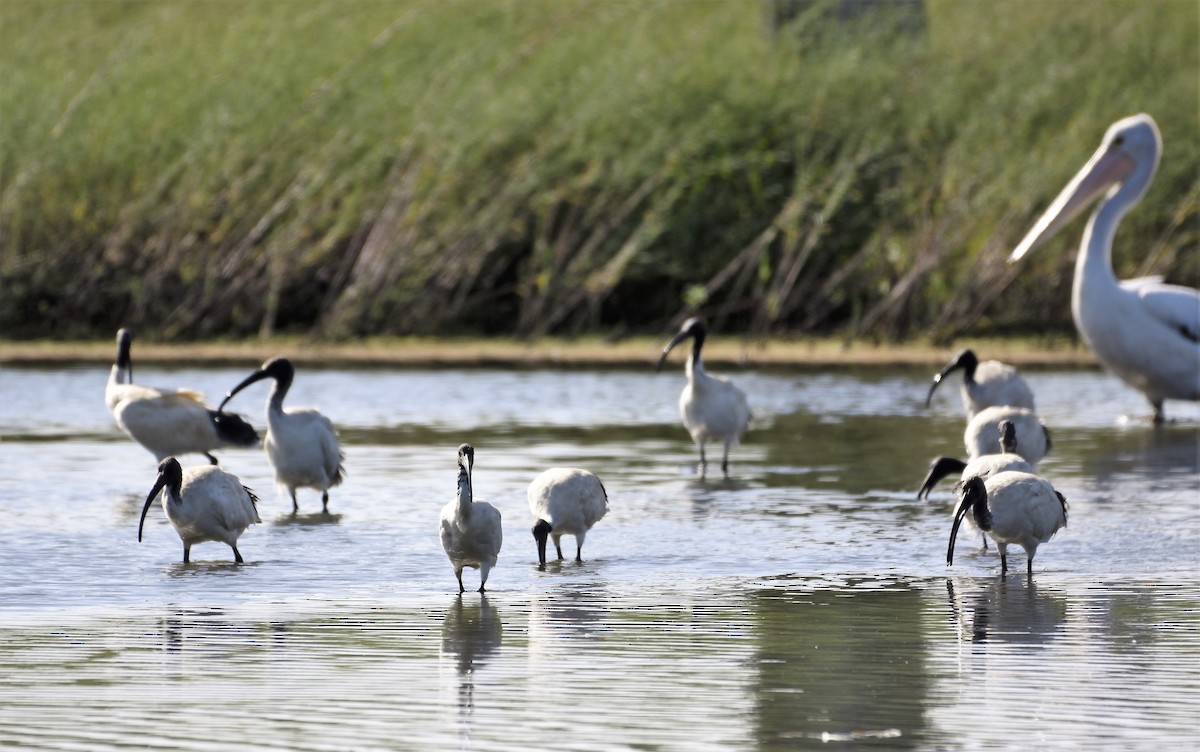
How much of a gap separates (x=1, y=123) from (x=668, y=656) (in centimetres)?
1263

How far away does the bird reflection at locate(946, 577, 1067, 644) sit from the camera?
22.0 feet

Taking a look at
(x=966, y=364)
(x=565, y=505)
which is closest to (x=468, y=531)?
(x=565, y=505)

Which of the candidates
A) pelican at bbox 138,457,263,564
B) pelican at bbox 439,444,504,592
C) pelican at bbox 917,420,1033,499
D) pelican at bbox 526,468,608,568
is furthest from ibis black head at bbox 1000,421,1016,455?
pelican at bbox 138,457,263,564

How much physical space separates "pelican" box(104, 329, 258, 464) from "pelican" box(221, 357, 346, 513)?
850mm

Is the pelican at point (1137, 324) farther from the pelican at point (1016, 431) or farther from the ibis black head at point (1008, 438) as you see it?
the ibis black head at point (1008, 438)

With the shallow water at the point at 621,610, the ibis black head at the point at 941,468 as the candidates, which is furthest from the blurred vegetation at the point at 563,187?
the ibis black head at the point at 941,468

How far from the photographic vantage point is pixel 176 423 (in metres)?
11.0

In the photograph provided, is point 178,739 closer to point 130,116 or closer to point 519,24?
point 130,116

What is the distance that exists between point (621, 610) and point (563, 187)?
34.3ft

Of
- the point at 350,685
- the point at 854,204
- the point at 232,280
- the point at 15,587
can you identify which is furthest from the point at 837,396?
the point at 350,685

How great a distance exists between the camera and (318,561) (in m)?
8.37

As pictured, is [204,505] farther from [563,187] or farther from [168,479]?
[563,187]

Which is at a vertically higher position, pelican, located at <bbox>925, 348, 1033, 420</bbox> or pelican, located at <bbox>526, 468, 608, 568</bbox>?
pelican, located at <bbox>925, 348, 1033, 420</bbox>

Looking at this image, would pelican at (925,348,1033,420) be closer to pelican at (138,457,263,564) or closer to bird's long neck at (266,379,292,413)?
bird's long neck at (266,379,292,413)
